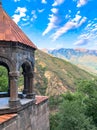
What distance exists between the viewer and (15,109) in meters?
9.20

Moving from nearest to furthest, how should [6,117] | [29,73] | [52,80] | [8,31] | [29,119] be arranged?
1. [6,117]
2. [8,31]
3. [29,119]
4. [29,73]
5. [52,80]

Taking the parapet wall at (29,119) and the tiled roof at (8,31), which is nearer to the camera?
the parapet wall at (29,119)

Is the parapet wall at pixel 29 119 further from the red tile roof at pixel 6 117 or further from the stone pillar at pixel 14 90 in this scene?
the stone pillar at pixel 14 90

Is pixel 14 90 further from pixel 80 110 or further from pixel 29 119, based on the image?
pixel 80 110

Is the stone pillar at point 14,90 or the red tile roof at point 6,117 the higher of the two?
the stone pillar at point 14,90

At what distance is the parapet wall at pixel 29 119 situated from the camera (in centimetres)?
840

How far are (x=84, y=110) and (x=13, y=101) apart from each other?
12987 millimetres

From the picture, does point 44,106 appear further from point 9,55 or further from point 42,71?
point 42,71

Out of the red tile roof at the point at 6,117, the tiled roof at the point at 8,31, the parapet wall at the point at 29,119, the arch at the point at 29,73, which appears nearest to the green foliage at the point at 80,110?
the parapet wall at the point at 29,119

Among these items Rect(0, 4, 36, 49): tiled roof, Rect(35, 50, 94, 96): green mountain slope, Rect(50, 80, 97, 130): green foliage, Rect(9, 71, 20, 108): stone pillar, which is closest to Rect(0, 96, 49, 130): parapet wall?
Rect(9, 71, 20, 108): stone pillar

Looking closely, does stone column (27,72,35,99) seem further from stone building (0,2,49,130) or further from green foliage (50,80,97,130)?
green foliage (50,80,97,130)

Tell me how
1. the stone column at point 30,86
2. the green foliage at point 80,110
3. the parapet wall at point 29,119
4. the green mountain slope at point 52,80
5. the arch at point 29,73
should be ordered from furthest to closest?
the green mountain slope at point 52,80
the green foliage at point 80,110
the stone column at point 30,86
the arch at point 29,73
the parapet wall at point 29,119

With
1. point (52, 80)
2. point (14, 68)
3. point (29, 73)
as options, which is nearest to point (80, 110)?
point (29, 73)

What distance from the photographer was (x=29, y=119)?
10711mm
